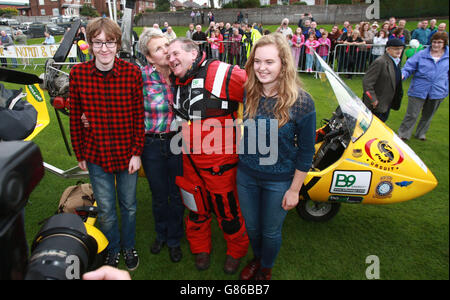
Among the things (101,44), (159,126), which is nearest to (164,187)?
(159,126)

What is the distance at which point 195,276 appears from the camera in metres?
2.53

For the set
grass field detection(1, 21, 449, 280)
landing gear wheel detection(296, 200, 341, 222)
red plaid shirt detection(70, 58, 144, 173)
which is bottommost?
grass field detection(1, 21, 449, 280)

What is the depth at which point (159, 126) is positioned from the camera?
7.48 feet

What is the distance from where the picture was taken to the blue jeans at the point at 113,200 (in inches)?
88.4

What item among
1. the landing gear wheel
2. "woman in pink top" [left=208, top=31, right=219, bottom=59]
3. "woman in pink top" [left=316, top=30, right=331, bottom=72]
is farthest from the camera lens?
"woman in pink top" [left=316, top=30, right=331, bottom=72]

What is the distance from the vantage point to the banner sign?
36.9 ft

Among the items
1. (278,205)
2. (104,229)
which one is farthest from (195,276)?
(278,205)

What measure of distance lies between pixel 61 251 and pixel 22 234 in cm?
17

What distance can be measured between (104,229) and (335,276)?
6.36 feet

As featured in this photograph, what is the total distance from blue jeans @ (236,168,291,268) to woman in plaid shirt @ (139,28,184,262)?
2.11 ft

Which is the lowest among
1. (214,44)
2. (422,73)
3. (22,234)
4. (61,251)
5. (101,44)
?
(61,251)

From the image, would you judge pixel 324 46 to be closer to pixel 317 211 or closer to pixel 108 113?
pixel 317 211

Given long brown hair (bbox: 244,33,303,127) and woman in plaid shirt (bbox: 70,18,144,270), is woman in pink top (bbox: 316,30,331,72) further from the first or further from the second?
woman in plaid shirt (bbox: 70,18,144,270)
